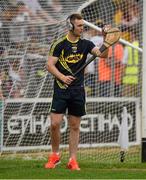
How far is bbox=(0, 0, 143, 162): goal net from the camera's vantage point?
518 inches

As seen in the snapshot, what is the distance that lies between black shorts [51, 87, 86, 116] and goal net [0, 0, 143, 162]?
6.53 feet

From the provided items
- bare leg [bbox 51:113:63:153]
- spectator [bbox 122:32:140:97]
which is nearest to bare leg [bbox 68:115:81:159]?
bare leg [bbox 51:113:63:153]

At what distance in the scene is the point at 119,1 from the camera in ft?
47.1

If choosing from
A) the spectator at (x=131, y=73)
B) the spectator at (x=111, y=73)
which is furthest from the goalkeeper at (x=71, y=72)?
the spectator at (x=131, y=73)

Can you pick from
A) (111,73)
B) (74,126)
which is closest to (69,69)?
(74,126)

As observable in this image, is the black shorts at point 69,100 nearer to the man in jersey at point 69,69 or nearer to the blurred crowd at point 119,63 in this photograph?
the man in jersey at point 69,69

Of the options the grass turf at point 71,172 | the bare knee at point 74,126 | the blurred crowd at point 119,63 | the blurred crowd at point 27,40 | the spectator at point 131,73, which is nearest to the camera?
the grass turf at point 71,172

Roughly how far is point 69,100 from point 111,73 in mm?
4585

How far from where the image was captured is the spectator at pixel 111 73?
14586 mm

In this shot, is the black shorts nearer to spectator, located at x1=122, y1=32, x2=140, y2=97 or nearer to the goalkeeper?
the goalkeeper

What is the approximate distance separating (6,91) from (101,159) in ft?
6.60

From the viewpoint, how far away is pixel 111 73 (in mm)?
14852

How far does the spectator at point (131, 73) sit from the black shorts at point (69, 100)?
15.0ft

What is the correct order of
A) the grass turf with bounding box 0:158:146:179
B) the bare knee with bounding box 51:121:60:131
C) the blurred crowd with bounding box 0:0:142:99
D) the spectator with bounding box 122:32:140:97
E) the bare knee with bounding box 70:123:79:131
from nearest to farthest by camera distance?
1. the grass turf with bounding box 0:158:146:179
2. the bare knee with bounding box 51:121:60:131
3. the bare knee with bounding box 70:123:79:131
4. the blurred crowd with bounding box 0:0:142:99
5. the spectator with bounding box 122:32:140:97
